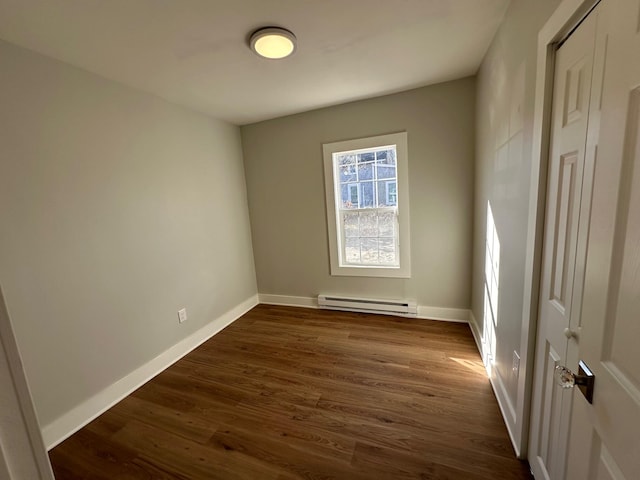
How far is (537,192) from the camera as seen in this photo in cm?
119

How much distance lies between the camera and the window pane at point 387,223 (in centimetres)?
305

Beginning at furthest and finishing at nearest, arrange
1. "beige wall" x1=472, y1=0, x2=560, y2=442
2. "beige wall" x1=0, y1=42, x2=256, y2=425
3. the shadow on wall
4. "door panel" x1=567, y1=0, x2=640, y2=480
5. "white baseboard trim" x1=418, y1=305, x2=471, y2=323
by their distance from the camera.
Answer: "white baseboard trim" x1=418, y1=305, x2=471, y2=323
the shadow on wall
"beige wall" x1=0, y1=42, x2=256, y2=425
"beige wall" x1=472, y1=0, x2=560, y2=442
"door panel" x1=567, y1=0, x2=640, y2=480

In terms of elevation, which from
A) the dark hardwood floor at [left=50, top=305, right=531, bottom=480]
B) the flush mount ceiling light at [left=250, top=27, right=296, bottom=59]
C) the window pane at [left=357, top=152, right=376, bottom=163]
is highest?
the flush mount ceiling light at [left=250, top=27, right=296, bottom=59]

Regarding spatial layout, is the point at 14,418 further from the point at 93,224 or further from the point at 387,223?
the point at 387,223

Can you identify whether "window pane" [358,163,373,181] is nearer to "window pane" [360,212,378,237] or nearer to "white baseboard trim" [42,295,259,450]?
"window pane" [360,212,378,237]

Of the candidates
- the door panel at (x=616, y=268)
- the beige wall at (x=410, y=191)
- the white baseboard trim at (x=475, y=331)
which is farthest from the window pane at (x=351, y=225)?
the door panel at (x=616, y=268)

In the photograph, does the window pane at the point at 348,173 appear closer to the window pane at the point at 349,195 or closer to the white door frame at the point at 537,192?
the window pane at the point at 349,195

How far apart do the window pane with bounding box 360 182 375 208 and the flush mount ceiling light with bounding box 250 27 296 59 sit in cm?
161

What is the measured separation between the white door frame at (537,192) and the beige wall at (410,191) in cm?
153

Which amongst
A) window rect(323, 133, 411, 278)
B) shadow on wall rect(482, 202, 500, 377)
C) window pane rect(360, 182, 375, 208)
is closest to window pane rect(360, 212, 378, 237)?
window rect(323, 133, 411, 278)

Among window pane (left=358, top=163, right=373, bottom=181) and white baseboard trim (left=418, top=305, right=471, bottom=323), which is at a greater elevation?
window pane (left=358, top=163, right=373, bottom=181)

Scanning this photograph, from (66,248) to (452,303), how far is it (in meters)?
3.39

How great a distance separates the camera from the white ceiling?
1.42m

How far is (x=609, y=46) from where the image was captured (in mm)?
734
